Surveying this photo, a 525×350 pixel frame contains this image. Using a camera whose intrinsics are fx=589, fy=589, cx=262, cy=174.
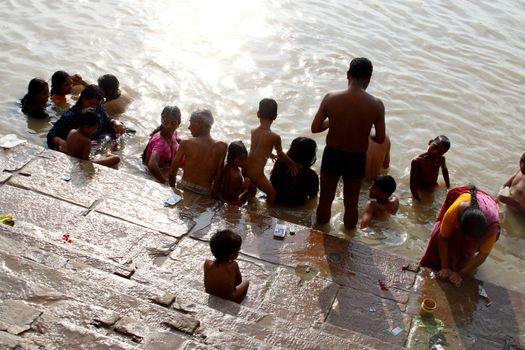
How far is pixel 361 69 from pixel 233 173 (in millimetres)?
1791

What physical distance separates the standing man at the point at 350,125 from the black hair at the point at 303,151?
21.0 inches

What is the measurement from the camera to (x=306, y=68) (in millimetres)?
10305

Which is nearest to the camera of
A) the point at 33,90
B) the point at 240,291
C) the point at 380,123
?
the point at 240,291

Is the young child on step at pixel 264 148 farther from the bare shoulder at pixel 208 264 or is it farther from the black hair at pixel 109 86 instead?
the black hair at pixel 109 86

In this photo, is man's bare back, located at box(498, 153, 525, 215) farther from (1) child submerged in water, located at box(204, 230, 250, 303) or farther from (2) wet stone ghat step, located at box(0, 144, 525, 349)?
(1) child submerged in water, located at box(204, 230, 250, 303)

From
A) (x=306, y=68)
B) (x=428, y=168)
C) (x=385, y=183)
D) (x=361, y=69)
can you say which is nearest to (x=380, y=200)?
(x=385, y=183)

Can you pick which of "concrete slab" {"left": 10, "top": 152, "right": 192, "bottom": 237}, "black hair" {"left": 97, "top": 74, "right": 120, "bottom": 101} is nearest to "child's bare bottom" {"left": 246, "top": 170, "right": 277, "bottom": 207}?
"concrete slab" {"left": 10, "top": 152, "right": 192, "bottom": 237}

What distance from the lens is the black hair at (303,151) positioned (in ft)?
21.4

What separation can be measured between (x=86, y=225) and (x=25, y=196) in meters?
0.73

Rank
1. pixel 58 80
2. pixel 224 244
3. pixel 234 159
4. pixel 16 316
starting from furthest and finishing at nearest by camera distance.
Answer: pixel 58 80 → pixel 234 159 → pixel 224 244 → pixel 16 316

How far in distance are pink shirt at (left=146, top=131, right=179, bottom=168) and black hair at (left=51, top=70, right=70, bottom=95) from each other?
1.98m

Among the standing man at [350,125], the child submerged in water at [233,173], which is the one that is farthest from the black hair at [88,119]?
the standing man at [350,125]

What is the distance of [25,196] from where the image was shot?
17.9 feet

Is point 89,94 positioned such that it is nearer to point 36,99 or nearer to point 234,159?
point 36,99
